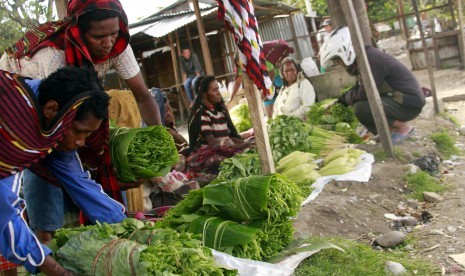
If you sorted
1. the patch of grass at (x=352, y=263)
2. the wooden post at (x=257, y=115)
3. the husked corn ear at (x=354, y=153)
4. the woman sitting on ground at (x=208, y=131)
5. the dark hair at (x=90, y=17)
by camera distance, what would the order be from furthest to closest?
the woman sitting on ground at (x=208, y=131)
the husked corn ear at (x=354, y=153)
the wooden post at (x=257, y=115)
the patch of grass at (x=352, y=263)
the dark hair at (x=90, y=17)

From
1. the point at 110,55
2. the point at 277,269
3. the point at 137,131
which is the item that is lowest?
the point at 277,269

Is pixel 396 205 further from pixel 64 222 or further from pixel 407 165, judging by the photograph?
pixel 64 222

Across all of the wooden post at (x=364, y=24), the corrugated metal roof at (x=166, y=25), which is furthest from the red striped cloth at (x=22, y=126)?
the corrugated metal roof at (x=166, y=25)

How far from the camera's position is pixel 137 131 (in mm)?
3395

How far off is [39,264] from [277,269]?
4.21 ft

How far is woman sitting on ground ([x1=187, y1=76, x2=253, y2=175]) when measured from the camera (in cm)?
639

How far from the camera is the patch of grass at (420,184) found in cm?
544

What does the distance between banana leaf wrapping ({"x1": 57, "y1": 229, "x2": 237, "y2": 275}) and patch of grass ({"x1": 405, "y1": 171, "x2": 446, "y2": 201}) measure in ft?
11.3

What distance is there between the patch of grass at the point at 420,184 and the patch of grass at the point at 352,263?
164cm

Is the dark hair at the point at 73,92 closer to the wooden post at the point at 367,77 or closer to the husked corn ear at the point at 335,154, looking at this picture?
the husked corn ear at the point at 335,154

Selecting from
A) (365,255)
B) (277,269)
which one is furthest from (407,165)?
(277,269)

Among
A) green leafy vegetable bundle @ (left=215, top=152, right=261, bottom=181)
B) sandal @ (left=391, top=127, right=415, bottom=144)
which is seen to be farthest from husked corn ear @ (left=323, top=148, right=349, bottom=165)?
Result: sandal @ (left=391, top=127, right=415, bottom=144)

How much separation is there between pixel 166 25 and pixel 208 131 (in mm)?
9145

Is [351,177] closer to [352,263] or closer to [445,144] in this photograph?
[352,263]
